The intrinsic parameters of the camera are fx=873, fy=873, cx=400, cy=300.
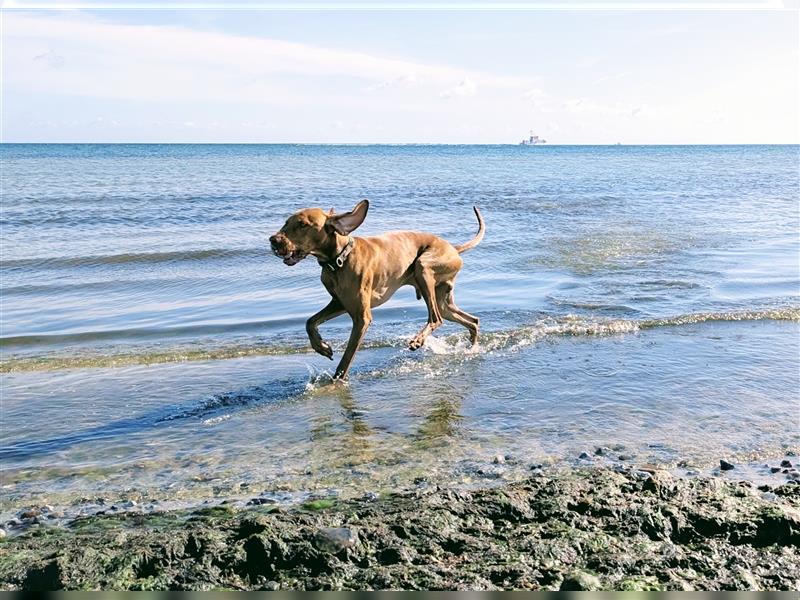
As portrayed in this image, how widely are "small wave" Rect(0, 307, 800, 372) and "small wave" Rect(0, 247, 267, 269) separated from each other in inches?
201

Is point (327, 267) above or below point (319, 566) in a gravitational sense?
above

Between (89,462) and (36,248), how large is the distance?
37.1 ft

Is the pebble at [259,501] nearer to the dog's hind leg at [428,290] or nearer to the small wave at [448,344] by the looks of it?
the small wave at [448,344]

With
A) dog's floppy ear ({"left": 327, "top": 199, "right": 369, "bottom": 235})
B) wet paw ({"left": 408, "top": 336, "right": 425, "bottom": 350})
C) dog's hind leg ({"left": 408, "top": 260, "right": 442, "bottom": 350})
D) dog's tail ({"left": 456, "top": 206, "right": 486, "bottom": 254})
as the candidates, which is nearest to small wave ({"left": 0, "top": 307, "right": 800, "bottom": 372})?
dog's hind leg ({"left": 408, "top": 260, "right": 442, "bottom": 350})

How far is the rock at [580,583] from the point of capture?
10.8ft

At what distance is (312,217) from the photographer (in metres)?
7.17

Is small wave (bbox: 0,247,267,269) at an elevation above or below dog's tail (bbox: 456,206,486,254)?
below

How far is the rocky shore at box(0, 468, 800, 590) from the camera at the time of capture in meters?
3.51

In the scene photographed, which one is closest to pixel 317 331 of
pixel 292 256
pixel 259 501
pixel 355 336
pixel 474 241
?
pixel 355 336

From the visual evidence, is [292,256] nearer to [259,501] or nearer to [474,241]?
[259,501]

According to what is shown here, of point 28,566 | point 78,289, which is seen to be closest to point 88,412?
point 28,566

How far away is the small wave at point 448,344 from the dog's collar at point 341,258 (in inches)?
42.9

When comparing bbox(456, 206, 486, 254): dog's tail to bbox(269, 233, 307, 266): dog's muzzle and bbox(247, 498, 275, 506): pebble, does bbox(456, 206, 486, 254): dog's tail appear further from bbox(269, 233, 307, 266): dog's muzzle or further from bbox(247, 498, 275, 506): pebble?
bbox(247, 498, 275, 506): pebble

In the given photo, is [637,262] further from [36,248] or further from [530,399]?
[36,248]
